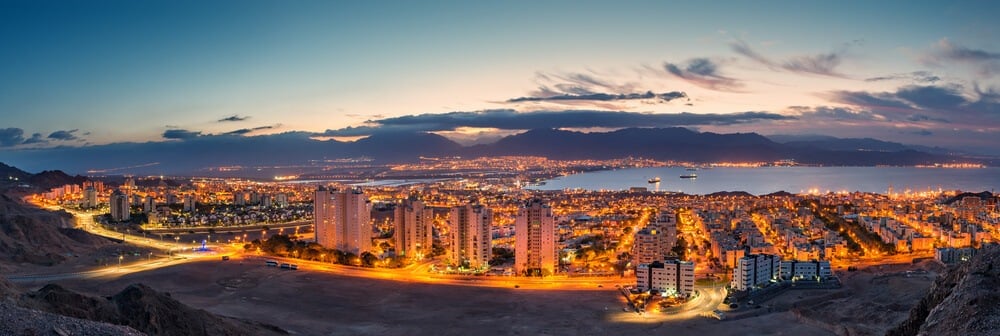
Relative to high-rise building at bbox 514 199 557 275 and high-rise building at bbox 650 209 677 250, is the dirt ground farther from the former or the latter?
high-rise building at bbox 650 209 677 250

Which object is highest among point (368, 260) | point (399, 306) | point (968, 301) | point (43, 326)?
point (968, 301)

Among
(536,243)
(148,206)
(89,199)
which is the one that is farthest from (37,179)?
(536,243)

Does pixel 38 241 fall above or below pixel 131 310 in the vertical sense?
below

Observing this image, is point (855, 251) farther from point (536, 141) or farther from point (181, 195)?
point (536, 141)

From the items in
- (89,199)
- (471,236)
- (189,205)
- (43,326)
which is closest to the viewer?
(43,326)

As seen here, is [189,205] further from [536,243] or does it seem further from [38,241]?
[536,243]
